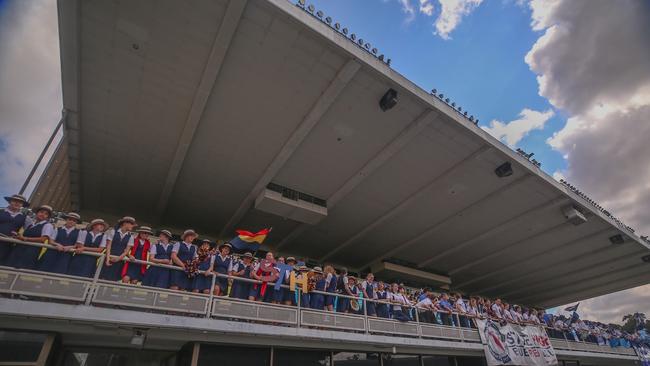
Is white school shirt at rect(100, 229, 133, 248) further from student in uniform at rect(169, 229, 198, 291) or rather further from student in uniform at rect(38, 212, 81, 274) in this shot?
student in uniform at rect(169, 229, 198, 291)

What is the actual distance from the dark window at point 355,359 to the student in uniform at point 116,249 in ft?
17.3

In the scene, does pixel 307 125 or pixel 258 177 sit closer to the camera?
pixel 307 125

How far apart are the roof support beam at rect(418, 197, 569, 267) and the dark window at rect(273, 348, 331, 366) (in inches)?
456

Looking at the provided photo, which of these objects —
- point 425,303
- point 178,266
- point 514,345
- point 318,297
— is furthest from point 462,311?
point 178,266

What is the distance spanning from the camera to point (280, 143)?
10797 mm

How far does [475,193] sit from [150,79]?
12.0m

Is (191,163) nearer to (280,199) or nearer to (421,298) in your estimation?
(280,199)

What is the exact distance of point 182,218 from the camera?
48.0ft

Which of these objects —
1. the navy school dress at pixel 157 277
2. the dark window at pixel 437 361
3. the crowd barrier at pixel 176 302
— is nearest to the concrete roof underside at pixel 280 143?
the navy school dress at pixel 157 277

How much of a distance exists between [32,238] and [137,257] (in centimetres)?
162

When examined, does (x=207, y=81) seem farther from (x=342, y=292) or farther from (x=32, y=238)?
(x=342, y=292)

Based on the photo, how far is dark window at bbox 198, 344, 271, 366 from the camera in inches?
265

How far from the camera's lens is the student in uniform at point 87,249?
18.9ft

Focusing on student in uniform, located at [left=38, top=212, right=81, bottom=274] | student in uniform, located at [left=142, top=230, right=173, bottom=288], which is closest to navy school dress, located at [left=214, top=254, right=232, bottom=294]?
student in uniform, located at [left=142, top=230, right=173, bottom=288]
